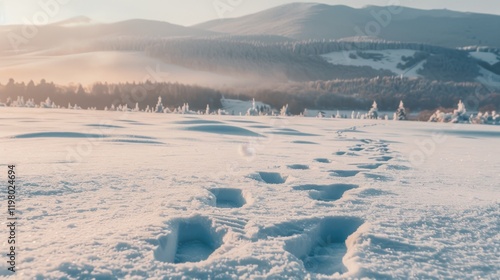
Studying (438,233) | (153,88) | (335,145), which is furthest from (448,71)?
(438,233)

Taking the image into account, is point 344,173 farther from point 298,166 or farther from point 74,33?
point 74,33

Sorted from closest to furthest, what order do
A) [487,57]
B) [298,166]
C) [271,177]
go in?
1. [271,177]
2. [298,166]
3. [487,57]

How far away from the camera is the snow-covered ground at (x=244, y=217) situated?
2.84 metres

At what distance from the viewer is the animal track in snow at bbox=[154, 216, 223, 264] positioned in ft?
10.2

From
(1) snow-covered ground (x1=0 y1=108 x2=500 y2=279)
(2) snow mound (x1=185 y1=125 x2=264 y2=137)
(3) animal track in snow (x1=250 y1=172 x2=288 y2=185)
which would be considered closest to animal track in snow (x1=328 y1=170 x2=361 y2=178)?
(1) snow-covered ground (x1=0 y1=108 x2=500 y2=279)

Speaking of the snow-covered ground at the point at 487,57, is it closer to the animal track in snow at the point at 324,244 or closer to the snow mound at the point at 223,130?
the snow mound at the point at 223,130

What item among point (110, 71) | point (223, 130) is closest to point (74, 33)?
point (110, 71)

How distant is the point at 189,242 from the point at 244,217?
21.8 inches

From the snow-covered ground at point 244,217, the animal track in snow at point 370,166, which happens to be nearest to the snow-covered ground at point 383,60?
the animal track in snow at point 370,166

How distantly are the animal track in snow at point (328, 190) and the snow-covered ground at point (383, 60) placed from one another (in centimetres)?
9951

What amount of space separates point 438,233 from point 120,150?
5.51 meters

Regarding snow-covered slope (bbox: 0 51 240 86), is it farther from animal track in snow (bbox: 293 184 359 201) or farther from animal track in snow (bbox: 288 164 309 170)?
animal track in snow (bbox: 293 184 359 201)

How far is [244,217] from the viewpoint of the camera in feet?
12.5

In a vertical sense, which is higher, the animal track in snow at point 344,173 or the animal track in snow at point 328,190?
the animal track in snow at point 344,173
